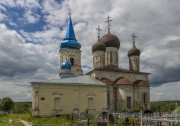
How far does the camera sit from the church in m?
33.8

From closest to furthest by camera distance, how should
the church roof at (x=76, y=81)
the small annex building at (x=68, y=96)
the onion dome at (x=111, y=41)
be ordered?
1. the small annex building at (x=68, y=96)
2. the church roof at (x=76, y=81)
3. the onion dome at (x=111, y=41)

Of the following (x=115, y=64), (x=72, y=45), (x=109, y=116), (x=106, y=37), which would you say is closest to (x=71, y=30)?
Result: (x=72, y=45)

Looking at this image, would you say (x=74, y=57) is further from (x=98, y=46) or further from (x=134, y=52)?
(x=134, y=52)

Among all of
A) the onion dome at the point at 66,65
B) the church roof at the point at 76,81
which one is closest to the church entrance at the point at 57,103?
the church roof at the point at 76,81

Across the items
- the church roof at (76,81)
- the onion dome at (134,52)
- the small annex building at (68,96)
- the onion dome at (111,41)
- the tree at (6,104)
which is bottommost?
the tree at (6,104)

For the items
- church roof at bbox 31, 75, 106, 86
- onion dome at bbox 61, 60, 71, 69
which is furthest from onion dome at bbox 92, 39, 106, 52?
church roof at bbox 31, 75, 106, 86

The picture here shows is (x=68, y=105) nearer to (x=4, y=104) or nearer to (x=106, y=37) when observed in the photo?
(x=106, y=37)

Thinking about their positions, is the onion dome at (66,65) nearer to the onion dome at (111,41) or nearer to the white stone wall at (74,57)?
the white stone wall at (74,57)

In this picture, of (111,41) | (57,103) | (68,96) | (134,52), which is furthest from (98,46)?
(57,103)

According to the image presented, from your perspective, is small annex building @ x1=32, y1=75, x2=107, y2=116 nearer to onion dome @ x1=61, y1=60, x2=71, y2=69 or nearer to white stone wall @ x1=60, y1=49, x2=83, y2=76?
onion dome @ x1=61, y1=60, x2=71, y2=69

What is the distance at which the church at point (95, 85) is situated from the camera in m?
33.8

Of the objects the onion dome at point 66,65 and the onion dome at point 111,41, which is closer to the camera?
the onion dome at point 66,65

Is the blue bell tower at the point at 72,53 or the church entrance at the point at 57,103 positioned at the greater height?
the blue bell tower at the point at 72,53

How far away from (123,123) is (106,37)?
81.9 ft
